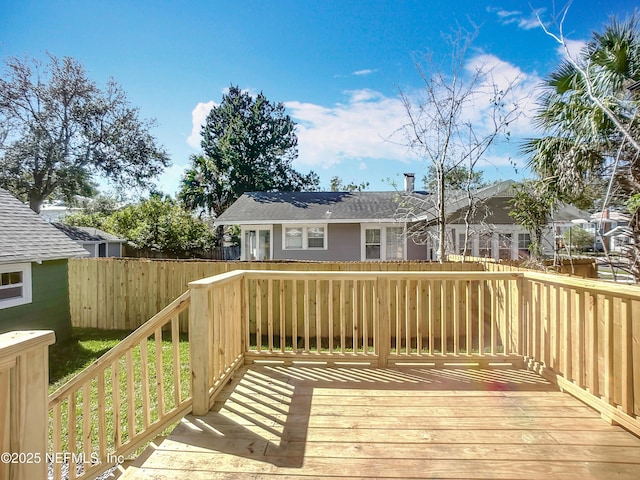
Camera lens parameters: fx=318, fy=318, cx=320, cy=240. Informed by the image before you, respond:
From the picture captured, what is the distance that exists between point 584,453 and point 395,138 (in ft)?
20.7

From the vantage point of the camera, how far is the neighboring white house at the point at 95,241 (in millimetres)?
14195

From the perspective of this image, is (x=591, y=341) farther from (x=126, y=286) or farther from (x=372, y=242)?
(x=372, y=242)

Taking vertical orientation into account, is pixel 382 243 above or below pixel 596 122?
below

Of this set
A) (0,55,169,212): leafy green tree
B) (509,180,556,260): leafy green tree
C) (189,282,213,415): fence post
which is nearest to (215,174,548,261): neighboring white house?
(509,180,556,260): leafy green tree

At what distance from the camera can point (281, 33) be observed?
28.8 ft

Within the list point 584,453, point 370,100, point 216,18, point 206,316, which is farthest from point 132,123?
point 584,453

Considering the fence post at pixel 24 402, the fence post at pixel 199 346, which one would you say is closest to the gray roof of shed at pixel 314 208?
the fence post at pixel 199 346

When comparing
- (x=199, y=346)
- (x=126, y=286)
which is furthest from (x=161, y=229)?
(x=199, y=346)

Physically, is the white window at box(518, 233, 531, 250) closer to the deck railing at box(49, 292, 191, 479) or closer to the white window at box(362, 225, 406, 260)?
the white window at box(362, 225, 406, 260)

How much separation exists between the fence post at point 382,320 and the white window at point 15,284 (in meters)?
6.44

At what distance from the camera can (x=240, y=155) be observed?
22719 mm

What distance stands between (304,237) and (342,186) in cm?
2015

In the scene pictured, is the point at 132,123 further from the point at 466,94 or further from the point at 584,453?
the point at 584,453

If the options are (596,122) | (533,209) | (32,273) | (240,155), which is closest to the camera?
(596,122)
